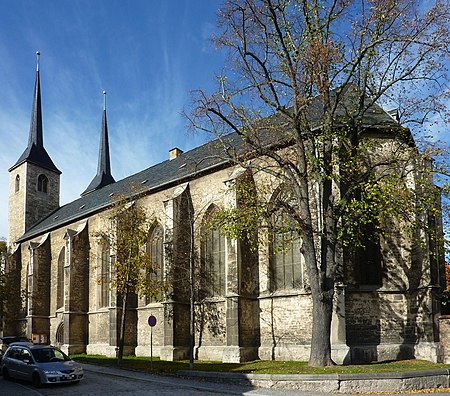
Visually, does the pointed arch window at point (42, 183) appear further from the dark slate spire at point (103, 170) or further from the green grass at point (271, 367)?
the green grass at point (271, 367)

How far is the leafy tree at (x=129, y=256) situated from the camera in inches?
918

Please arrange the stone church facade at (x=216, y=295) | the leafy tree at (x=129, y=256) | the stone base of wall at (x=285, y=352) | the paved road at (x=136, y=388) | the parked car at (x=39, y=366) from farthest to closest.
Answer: the leafy tree at (x=129, y=256)
the stone base of wall at (x=285, y=352)
the stone church facade at (x=216, y=295)
the parked car at (x=39, y=366)
the paved road at (x=136, y=388)

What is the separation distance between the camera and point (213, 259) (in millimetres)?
25641

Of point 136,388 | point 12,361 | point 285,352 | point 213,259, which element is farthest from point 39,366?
point 213,259

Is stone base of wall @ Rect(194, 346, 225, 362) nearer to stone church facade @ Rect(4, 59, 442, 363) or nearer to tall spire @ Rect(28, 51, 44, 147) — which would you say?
stone church facade @ Rect(4, 59, 442, 363)

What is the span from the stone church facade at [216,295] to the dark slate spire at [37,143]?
9254 mm

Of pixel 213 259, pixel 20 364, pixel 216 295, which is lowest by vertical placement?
pixel 20 364

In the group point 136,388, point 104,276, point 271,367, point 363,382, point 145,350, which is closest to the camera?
point 363,382

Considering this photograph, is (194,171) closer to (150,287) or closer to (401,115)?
(150,287)

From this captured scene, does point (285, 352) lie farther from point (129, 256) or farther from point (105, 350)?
point (105, 350)

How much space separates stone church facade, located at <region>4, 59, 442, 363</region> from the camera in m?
19.8

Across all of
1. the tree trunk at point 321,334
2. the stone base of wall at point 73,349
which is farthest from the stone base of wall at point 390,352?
the stone base of wall at point 73,349

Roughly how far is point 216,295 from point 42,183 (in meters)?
27.3

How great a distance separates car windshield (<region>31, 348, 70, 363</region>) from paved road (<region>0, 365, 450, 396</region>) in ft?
2.98
